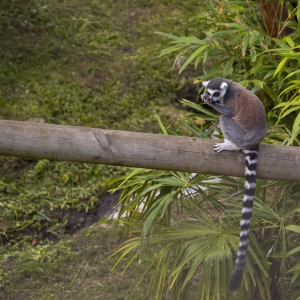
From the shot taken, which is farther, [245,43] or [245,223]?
[245,43]

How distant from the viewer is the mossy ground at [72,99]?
12.9 ft

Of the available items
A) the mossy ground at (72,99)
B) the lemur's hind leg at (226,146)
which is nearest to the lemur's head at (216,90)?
the lemur's hind leg at (226,146)

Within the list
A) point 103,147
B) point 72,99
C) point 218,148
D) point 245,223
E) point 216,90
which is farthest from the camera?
point 72,99

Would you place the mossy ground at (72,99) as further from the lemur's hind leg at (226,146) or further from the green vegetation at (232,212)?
the lemur's hind leg at (226,146)

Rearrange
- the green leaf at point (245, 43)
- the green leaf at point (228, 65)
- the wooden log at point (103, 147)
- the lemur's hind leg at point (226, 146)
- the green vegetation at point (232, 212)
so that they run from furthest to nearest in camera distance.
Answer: the green leaf at point (228, 65) → the green leaf at point (245, 43) → the green vegetation at point (232, 212) → the lemur's hind leg at point (226, 146) → the wooden log at point (103, 147)

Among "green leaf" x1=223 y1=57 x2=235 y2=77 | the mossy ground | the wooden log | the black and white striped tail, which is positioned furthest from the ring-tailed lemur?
the mossy ground

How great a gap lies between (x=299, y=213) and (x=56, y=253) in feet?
6.15

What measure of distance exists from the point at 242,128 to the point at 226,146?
34 cm

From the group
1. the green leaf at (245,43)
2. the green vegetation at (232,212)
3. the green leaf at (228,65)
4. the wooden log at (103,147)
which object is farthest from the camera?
the green leaf at (228,65)

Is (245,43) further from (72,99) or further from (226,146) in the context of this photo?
(72,99)

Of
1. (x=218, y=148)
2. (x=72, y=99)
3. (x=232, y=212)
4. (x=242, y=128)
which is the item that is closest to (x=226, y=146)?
(x=218, y=148)

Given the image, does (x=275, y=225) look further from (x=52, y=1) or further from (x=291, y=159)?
(x=52, y=1)

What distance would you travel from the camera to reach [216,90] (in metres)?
2.92

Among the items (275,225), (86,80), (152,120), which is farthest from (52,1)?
(275,225)
